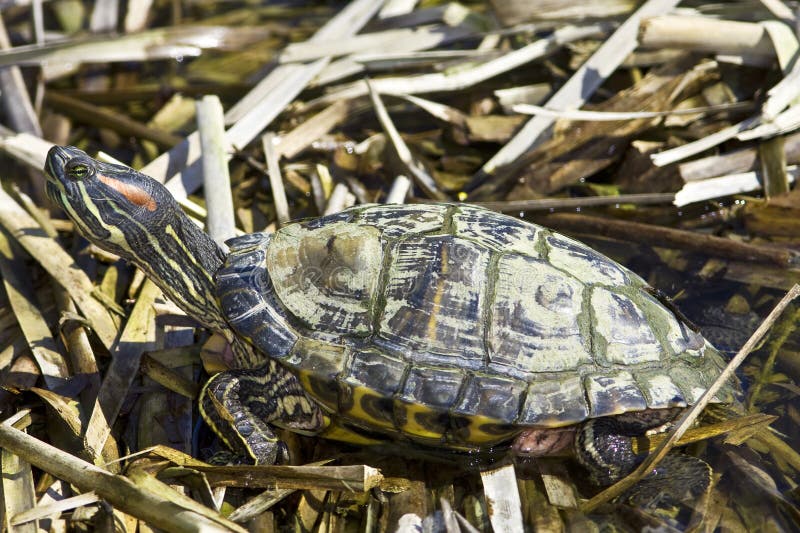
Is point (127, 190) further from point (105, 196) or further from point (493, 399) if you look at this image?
point (493, 399)

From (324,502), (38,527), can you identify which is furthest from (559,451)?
(38,527)

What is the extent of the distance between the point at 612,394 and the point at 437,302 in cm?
117

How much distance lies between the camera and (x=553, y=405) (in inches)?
177

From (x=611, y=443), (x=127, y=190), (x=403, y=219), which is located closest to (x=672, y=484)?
(x=611, y=443)

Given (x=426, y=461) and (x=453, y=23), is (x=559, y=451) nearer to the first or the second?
(x=426, y=461)

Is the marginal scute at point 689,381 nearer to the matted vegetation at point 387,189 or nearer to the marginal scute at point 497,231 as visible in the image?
the matted vegetation at point 387,189

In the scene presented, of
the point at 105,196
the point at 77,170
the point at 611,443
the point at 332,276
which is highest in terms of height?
the point at 77,170

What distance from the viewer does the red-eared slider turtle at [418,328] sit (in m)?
4.56

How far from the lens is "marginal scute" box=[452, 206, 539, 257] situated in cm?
491

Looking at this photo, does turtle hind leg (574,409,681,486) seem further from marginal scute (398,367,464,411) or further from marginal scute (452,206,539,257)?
marginal scute (452,206,539,257)

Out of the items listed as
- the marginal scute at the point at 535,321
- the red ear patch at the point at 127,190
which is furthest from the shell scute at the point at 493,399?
the red ear patch at the point at 127,190

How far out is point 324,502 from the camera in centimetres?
481

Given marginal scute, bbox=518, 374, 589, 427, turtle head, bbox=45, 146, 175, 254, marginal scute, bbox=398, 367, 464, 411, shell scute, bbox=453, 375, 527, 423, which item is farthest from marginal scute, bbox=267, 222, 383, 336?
marginal scute, bbox=518, 374, 589, 427

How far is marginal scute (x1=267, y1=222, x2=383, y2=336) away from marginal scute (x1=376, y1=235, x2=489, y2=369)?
0.14 meters
